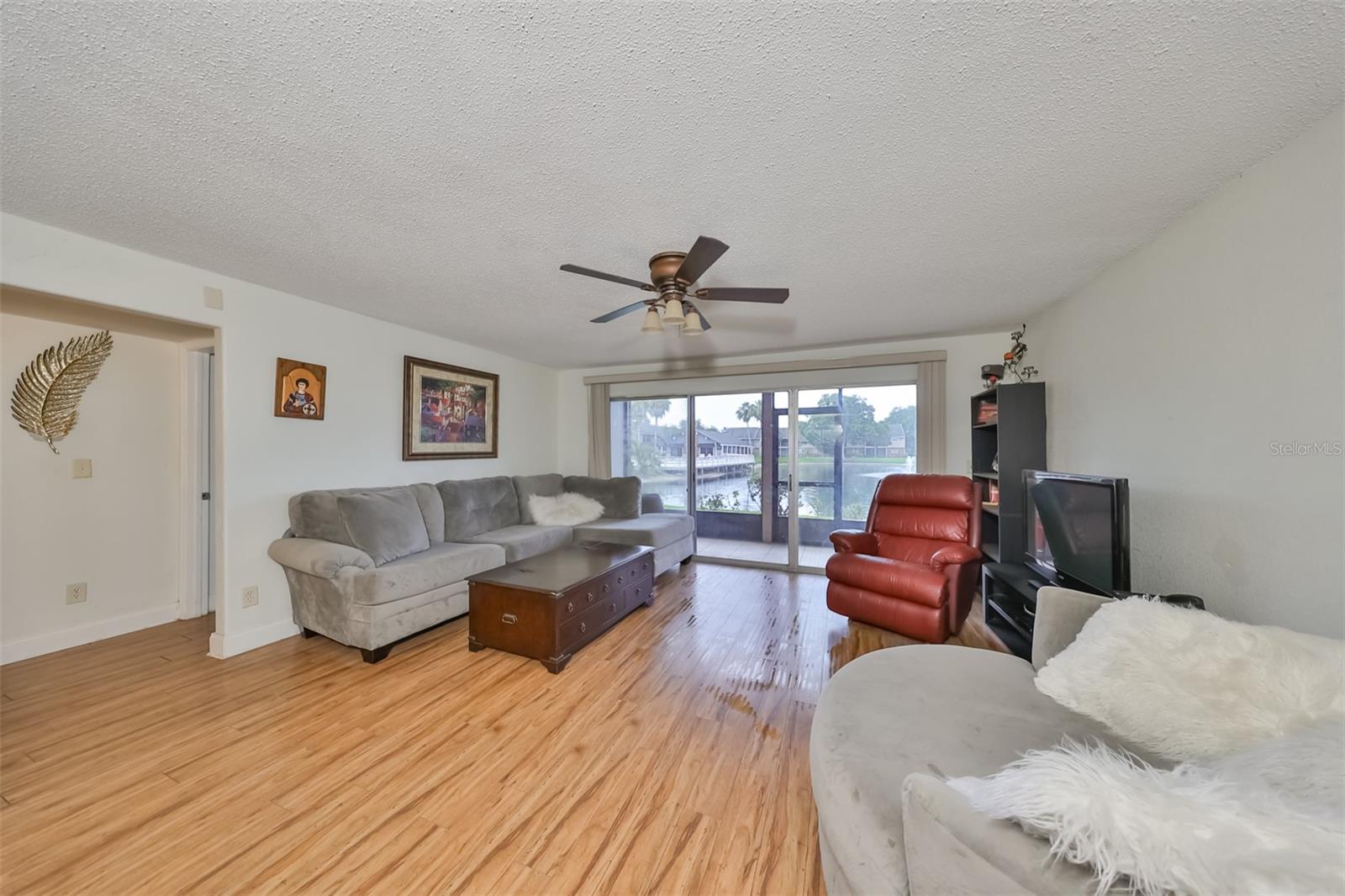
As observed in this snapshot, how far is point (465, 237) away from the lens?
82.1 inches

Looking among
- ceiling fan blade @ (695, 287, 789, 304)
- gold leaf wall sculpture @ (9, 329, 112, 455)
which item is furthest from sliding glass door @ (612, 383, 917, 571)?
gold leaf wall sculpture @ (9, 329, 112, 455)

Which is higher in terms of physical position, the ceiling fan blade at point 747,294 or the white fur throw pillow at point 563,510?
the ceiling fan blade at point 747,294

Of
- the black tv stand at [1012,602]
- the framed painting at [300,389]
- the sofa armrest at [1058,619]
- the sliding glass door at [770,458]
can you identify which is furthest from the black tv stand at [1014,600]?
the framed painting at [300,389]

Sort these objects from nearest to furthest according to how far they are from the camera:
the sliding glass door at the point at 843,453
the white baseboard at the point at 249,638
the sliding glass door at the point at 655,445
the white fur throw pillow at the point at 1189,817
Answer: the white fur throw pillow at the point at 1189,817, the white baseboard at the point at 249,638, the sliding glass door at the point at 843,453, the sliding glass door at the point at 655,445

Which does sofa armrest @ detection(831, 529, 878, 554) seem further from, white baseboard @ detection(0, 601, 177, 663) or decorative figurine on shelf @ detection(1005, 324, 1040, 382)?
white baseboard @ detection(0, 601, 177, 663)

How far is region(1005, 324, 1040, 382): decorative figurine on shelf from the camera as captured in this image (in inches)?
136

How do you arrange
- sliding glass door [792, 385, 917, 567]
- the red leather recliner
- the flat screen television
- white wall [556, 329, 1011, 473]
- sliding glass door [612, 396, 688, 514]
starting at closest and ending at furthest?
the flat screen television < the red leather recliner < white wall [556, 329, 1011, 473] < sliding glass door [792, 385, 917, 567] < sliding glass door [612, 396, 688, 514]

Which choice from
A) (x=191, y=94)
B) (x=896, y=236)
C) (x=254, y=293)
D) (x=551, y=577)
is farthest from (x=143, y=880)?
(x=896, y=236)

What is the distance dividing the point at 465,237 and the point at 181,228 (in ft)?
4.18

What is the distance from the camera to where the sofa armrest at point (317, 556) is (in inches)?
99.3

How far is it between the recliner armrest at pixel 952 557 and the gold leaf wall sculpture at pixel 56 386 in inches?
211

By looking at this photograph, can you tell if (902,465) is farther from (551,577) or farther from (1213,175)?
(551,577)

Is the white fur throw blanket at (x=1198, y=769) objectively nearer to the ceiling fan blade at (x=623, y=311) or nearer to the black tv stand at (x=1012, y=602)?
the black tv stand at (x=1012, y=602)

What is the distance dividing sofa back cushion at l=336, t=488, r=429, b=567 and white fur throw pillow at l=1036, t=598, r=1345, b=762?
10.8 feet
